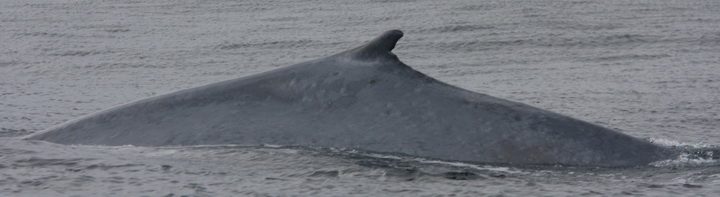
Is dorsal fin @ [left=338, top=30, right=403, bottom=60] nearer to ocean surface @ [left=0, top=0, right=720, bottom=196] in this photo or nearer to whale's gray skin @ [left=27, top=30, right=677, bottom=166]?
whale's gray skin @ [left=27, top=30, right=677, bottom=166]

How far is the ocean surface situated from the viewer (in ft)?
17.7

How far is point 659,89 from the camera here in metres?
11.1

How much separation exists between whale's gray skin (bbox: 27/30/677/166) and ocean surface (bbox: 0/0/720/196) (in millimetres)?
73

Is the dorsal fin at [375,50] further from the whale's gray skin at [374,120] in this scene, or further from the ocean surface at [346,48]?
the ocean surface at [346,48]

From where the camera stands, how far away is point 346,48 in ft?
61.4

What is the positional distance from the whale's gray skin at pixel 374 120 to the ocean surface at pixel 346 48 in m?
0.07

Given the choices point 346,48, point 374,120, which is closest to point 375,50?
point 374,120

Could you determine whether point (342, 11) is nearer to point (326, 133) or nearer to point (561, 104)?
point (561, 104)

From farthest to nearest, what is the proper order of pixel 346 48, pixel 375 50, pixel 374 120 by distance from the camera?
pixel 346 48 < pixel 375 50 < pixel 374 120

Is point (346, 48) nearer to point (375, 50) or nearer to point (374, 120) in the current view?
point (375, 50)

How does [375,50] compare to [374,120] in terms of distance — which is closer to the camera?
[374,120]

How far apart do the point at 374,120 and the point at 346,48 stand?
13313mm

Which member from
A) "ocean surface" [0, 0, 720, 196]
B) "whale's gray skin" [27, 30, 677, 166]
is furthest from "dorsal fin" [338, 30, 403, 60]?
"ocean surface" [0, 0, 720, 196]

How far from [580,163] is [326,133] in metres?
1.27
